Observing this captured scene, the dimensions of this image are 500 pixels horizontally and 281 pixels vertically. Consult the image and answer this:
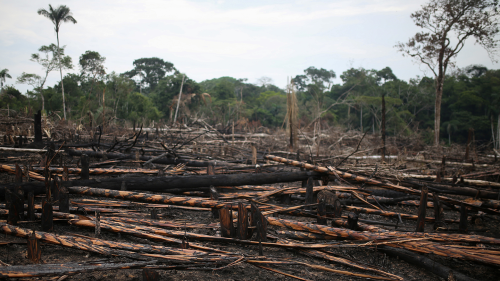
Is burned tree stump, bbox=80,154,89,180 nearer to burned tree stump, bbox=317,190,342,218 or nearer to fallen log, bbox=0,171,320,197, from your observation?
fallen log, bbox=0,171,320,197

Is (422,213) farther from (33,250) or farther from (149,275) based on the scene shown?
(33,250)

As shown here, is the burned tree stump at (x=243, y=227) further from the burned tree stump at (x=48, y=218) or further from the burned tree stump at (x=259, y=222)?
the burned tree stump at (x=48, y=218)

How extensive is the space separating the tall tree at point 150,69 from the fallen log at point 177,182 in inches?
1744

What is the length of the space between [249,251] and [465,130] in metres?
34.5

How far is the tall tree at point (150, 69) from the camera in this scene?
4494cm

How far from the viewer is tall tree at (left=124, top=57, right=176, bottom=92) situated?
1769 inches

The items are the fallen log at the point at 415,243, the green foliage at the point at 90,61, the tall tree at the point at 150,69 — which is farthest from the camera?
the tall tree at the point at 150,69

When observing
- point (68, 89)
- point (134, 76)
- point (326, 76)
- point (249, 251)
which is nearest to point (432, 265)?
point (249, 251)

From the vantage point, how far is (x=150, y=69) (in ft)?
149

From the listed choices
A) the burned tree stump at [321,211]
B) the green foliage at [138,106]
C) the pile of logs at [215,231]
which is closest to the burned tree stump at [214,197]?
the pile of logs at [215,231]

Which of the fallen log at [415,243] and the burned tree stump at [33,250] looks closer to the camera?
the burned tree stump at [33,250]

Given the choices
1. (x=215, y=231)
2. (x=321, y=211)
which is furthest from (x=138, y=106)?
(x=321, y=211)

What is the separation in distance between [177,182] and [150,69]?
150 ft

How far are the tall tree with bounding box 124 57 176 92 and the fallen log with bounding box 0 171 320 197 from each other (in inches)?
1744
